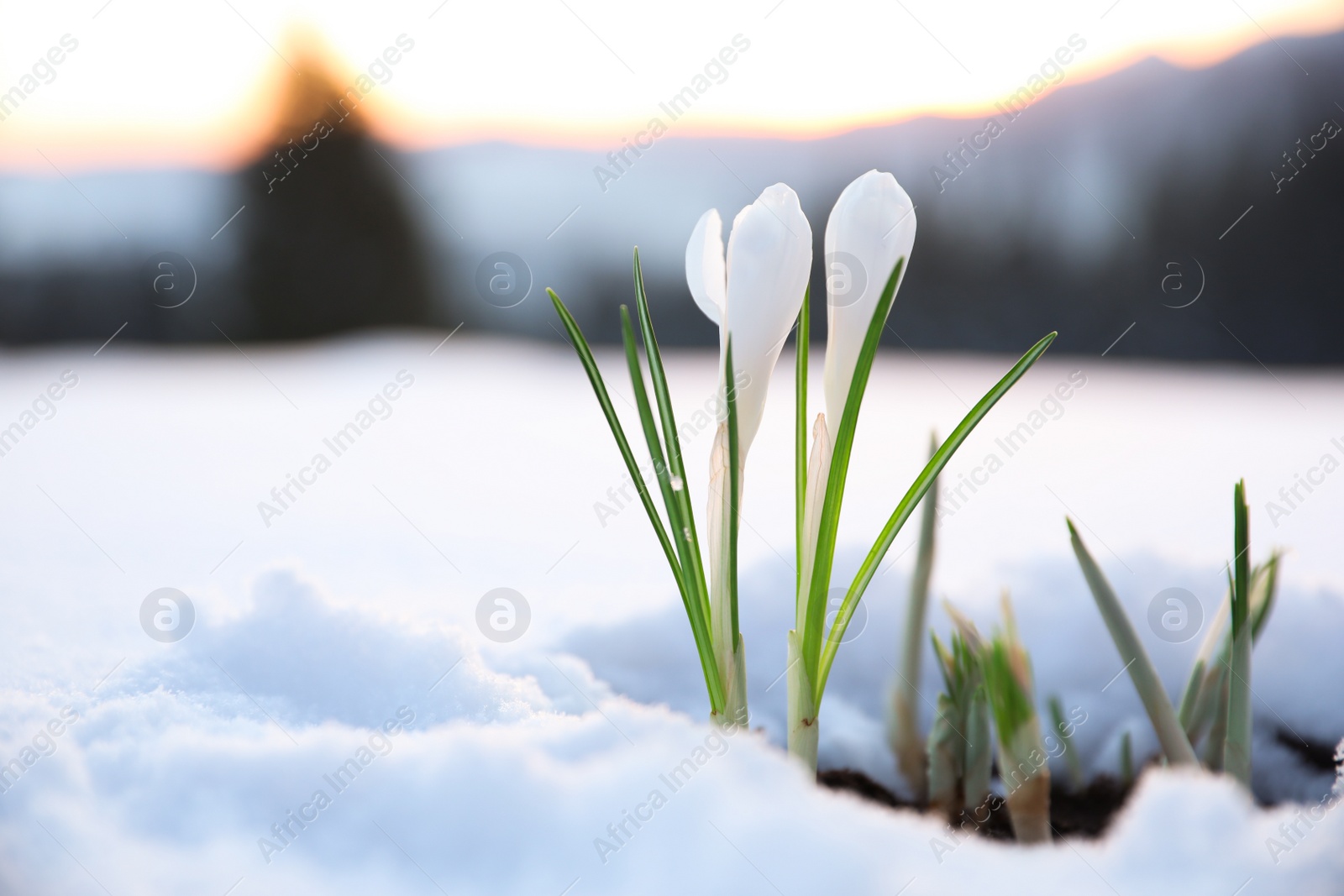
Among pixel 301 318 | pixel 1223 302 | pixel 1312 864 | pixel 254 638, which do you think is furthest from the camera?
pixel 301 318

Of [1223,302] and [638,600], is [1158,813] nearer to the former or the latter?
[638,600]

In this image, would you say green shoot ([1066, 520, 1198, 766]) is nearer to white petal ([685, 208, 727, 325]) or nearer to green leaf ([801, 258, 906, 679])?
green leaf ([801, 258, 906, 679])

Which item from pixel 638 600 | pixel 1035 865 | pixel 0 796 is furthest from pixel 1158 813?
pixel 0 796

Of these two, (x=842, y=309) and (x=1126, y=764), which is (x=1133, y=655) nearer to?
(x=1126, y=764)

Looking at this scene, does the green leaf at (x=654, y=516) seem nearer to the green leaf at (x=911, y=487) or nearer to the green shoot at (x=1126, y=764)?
the green leaf at (x=911, y=487)

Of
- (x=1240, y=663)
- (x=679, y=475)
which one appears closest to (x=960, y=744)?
(x=1240, y=663)
